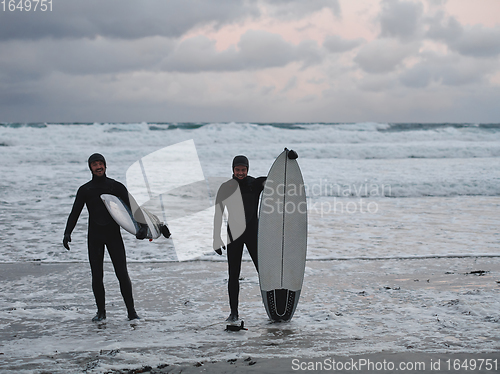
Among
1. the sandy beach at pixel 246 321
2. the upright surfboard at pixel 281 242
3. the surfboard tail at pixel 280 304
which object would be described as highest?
the upright surfboard at pixel 281 242

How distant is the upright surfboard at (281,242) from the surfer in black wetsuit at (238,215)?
0.38 ft

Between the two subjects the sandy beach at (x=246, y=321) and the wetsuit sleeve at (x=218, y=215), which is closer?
the sandy beach at (x=246, y=321)

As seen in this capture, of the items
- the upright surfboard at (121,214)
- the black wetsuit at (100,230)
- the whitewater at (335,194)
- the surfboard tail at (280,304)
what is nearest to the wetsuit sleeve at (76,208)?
the black wetsuit at (100,230)

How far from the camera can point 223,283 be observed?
5.56 m

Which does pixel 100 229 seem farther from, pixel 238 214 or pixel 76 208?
pixel 238 214

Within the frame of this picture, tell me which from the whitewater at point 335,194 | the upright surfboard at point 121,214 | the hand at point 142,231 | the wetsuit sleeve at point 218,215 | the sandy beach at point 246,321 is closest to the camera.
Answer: the sandy beach at point 246,321

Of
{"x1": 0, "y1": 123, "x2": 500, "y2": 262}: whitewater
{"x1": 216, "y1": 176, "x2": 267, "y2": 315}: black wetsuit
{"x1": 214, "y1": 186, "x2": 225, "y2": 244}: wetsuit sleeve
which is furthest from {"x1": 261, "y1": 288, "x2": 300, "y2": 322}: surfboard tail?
{"x1": 0, "y1": 123, "x2": 500, "y2": 262}: whitewater

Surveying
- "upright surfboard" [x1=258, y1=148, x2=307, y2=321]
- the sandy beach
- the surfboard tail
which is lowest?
the sandy beach

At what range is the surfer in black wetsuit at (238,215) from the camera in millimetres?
4309

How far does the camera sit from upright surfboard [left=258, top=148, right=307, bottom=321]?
424 centimetres

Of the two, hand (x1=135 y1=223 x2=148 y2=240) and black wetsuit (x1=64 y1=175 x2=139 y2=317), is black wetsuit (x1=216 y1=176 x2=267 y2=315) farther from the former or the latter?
black wetsuit (x1=64 y1=175 x2=139 y2=317)

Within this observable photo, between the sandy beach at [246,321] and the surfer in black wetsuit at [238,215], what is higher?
the surfer in black wetsuit at [238,215]

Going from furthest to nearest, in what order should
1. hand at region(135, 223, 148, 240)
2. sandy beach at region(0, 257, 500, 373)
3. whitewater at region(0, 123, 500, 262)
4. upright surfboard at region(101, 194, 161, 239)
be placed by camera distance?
whitewater at region(0, 123, 500, 262) → hand at region(135, 223, 148, 240) → upright surfboard at region(101, 194, 161, 239) → sandy beach at region(0, 257, 500, 373)

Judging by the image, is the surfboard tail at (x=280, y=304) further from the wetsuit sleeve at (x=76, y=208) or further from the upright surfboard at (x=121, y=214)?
the wetsuit sleeve at (x=76, y=208)
